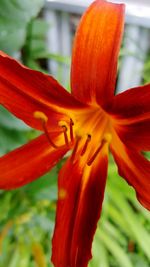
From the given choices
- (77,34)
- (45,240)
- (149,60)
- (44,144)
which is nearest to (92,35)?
(77,34)

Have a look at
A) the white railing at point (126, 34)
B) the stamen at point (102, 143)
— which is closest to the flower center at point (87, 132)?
the stamen at point (102, 143)

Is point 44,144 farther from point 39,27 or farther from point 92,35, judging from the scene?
point 39,27

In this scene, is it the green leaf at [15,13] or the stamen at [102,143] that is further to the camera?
the green leaf at [15,13]

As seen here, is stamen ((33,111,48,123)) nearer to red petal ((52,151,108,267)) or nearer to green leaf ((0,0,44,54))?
red petal ((52,151,108,267))

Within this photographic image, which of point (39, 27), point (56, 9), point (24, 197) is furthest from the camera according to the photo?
point (56, 9)

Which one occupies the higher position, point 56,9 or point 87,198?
point 56,9

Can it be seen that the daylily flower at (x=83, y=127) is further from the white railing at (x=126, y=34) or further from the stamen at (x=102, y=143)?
the white railing at (x=126, y=34)

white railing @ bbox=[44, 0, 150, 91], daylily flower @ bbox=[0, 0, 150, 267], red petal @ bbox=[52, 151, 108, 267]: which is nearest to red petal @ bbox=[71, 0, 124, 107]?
daylily flower @ bbox=[0, 0, 150, 267]
